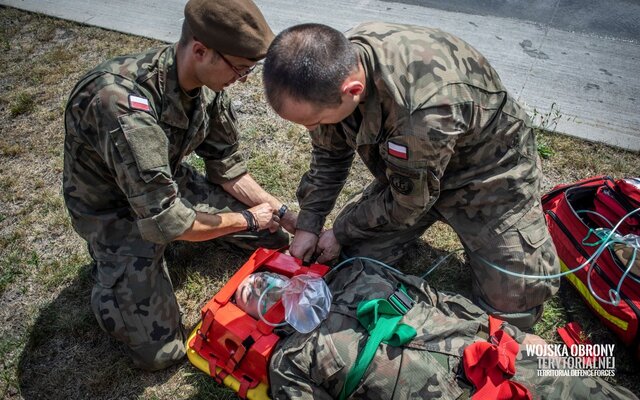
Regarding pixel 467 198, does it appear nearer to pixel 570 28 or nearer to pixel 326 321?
pixel 326 321

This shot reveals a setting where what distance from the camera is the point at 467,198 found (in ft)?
10.3

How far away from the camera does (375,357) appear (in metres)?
2.50

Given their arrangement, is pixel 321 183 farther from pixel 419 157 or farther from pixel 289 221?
pixel 419 157

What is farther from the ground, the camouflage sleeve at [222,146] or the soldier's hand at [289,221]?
the camouflage sleeve at [222,146]

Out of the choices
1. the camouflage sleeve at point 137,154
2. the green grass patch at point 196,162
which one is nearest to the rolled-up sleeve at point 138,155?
the camouflage sleeve at point 137,154

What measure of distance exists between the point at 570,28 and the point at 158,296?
17.9 ft

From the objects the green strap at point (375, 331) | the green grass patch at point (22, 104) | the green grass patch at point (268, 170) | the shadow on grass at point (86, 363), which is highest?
the green strap at point (375, 331)

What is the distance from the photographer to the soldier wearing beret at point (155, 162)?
106 inches

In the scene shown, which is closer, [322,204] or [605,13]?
[322,204]

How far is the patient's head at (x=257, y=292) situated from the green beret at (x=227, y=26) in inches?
49.6

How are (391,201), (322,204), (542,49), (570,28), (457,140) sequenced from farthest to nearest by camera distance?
(570,28), (542,49), (322,204), (391,201), (457,140)

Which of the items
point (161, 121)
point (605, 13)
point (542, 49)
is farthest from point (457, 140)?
point (605, 13)

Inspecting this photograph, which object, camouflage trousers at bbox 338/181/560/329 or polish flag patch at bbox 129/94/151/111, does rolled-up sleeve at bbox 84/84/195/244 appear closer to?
polish flag patch at bbox 129/94/151/111

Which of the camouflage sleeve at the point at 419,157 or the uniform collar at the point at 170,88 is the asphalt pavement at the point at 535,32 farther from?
the uniform collar at the point at 170,88
